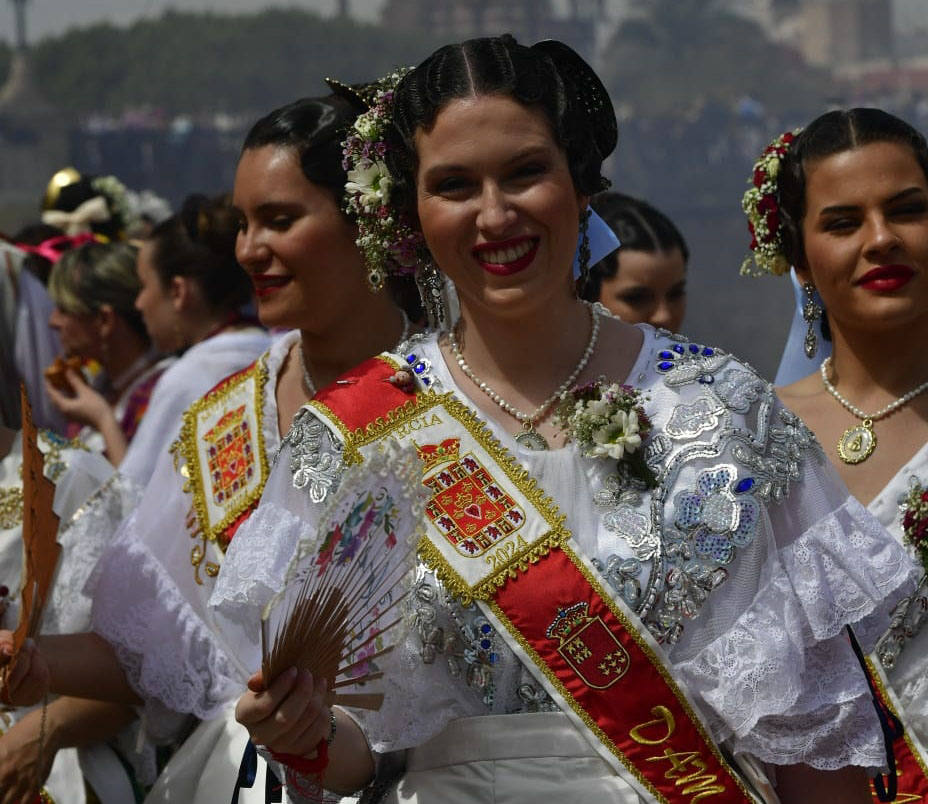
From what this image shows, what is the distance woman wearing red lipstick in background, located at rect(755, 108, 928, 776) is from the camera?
12.3ft

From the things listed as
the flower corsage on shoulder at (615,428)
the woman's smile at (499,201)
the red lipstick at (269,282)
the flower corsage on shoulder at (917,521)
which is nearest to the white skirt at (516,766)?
the flower corsage on shoulder at (615,428)

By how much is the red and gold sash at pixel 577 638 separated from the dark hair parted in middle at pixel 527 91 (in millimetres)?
536

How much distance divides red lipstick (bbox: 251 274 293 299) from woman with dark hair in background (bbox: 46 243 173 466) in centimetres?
267

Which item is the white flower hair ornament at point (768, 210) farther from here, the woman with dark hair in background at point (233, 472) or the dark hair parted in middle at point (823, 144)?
the woman with dark hair in background at point (233, 472)

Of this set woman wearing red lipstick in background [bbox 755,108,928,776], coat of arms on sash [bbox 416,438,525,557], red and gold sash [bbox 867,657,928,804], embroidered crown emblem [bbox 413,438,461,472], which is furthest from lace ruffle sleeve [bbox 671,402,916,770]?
woman wearing red lipstick in background [bbox 755,108,928,776]

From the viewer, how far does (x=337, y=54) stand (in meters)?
63.1

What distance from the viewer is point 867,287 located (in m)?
3.79

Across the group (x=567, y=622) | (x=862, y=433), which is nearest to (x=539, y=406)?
(x=567, y=622)

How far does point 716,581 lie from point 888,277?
51.6 inches

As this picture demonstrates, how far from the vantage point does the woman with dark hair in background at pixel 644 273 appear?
5.14 m

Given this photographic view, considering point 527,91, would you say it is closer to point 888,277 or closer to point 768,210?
point 888,277

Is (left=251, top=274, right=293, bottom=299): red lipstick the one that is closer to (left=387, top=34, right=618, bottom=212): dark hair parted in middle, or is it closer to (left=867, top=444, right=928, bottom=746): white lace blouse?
(left=387, top=34, right=618, bottom=212): dark hair parted in middle

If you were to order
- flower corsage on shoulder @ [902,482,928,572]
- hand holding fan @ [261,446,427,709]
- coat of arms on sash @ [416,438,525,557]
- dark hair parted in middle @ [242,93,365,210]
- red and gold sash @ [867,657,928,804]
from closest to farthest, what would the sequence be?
hand holding fan @ [261,446,427,709], coat of arms on sash @ [416,438,525,557], red and gold sash @ [867,657,928,804], flower corsage on shoulder @ [902,482,928,572], dark hair parted in middle @ [242,93,365,210]

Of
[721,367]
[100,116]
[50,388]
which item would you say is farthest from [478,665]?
[100,116]
